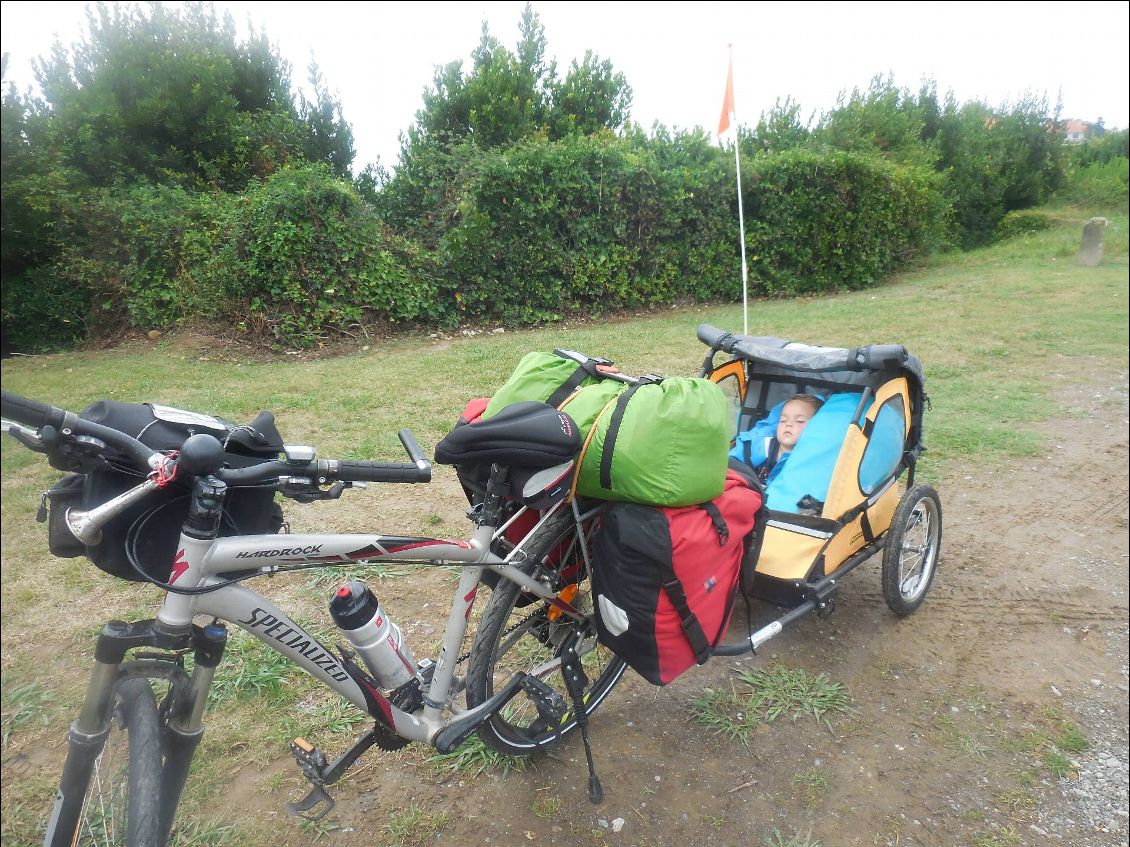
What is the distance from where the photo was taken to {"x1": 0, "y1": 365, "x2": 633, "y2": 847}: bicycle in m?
1.54

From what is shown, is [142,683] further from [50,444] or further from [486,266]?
[486,266]

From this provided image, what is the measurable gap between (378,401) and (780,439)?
353 cm

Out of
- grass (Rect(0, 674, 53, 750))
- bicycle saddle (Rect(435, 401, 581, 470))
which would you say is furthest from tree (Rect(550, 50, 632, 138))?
grass (Rect(0, 674, 53, 750))

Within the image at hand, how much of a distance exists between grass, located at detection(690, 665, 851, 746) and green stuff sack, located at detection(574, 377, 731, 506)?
1086mm

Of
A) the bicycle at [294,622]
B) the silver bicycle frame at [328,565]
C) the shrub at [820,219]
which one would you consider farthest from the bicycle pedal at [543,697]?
the shrub at [820,219]

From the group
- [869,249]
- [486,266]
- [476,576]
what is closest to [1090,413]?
[486,266]

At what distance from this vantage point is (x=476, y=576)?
2.25m

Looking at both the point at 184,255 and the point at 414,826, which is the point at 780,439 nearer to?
the point at 414,826

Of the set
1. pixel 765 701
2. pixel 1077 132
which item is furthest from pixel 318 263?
pixel 1077 132

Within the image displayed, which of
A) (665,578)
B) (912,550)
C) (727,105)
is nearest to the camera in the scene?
(665,578)

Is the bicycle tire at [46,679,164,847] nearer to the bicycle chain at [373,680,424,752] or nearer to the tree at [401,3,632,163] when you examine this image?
the bicycle chain at [373,680,424,752]

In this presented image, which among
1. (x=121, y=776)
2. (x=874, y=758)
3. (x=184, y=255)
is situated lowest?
(x=874, y=758)

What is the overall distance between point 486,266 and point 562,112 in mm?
3023

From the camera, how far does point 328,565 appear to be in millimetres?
1867
